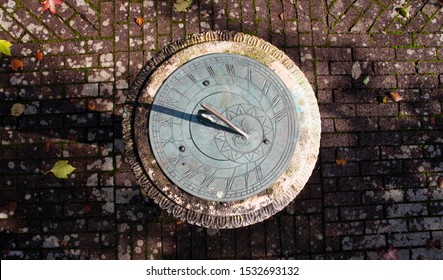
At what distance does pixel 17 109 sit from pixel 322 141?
300 centimetres

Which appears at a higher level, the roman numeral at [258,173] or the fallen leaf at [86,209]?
the roman numeral at [258,173]

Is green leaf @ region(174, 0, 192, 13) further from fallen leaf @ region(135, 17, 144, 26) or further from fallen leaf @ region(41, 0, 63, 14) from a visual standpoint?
fallen leaf @ region(41, 0, 63, 14)

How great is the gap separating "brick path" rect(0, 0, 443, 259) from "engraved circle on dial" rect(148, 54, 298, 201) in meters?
1.00

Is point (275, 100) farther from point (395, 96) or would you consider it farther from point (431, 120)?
point (431, 120)

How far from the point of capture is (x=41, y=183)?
13.9ft

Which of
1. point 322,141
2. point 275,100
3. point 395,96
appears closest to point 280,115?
point 275,100

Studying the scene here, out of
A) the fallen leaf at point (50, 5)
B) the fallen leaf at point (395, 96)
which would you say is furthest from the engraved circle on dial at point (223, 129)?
the fallen leaf at point (50, 5)

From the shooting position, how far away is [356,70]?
14.8 ft

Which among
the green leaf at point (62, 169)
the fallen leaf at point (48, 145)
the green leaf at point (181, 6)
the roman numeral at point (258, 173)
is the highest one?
the green leaf at point (181, 6)

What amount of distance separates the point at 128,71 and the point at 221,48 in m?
1.22

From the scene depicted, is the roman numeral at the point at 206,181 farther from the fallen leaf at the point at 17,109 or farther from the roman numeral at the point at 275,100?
the fallen leaf at the point at 17,109

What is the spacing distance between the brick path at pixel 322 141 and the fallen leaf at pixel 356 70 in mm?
53

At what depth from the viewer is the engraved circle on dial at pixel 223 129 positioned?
11.0 feet

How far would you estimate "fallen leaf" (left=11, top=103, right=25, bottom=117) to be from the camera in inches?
169
